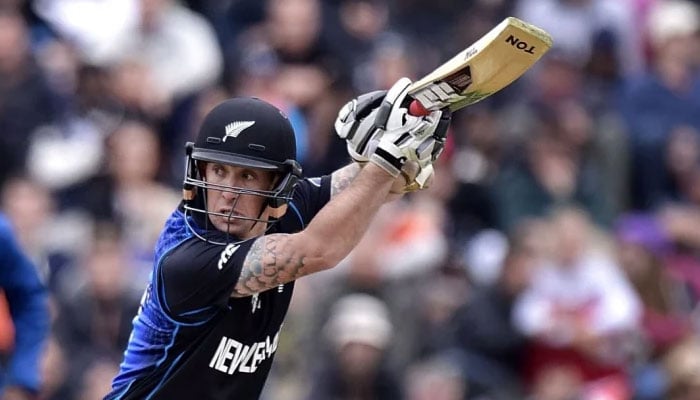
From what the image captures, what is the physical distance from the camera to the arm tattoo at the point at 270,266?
203 inches

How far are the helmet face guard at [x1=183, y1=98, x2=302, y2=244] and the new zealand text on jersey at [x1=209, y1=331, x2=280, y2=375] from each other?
0.39 metres

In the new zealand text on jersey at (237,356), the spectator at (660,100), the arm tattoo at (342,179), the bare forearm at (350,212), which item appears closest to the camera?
the bare forearm at (350,212)

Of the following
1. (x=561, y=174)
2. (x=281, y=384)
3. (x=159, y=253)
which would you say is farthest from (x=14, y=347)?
(x=561, y=174)

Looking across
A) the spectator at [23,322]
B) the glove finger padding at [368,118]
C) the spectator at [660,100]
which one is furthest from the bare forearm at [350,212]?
the spectator at [660,100]

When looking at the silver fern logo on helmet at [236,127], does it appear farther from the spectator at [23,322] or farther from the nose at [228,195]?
the spectator at [23,322]

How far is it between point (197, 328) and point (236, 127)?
68 centimetres

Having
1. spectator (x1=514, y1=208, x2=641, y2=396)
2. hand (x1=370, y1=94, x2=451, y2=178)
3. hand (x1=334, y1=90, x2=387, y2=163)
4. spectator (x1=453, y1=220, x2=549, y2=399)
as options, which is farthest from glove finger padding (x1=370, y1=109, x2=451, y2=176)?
spectator (x1=514, y1=208, x2=641, y2=396)

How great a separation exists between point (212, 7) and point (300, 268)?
7866mm

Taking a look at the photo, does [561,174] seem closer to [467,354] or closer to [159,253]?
[467,354]

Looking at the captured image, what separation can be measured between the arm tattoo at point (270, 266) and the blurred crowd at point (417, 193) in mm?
2938

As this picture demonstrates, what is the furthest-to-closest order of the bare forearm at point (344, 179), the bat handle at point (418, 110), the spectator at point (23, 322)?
the spectator at point (23, 322)
the bare forearm at point (344, 179)
the bat handle at point (418, 110)

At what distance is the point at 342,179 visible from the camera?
5.97 metres

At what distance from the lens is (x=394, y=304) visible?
9.80 metres

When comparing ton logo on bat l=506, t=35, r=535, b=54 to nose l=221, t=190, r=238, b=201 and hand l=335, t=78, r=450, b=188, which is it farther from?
nose l=221, t=190, r=238, b=201
